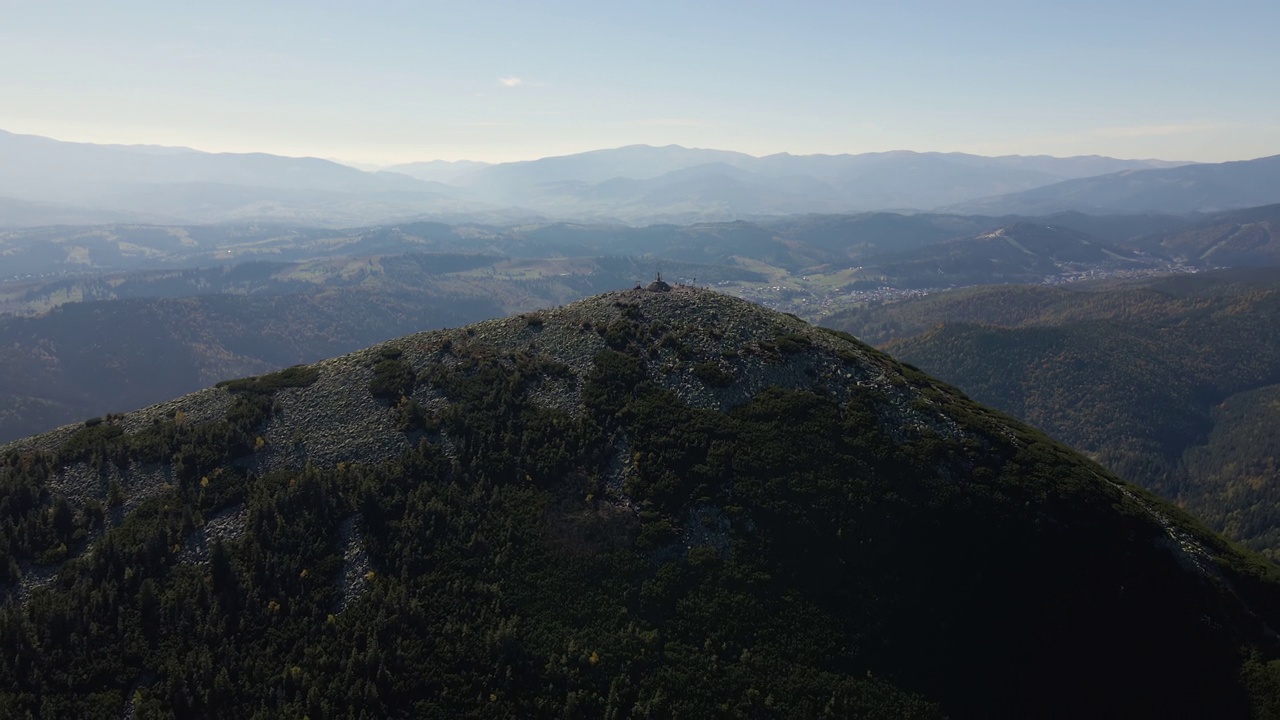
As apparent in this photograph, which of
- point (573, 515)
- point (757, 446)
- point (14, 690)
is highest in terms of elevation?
point (757, 446)

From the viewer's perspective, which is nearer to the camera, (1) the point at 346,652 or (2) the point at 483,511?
(1) the point at 346,652

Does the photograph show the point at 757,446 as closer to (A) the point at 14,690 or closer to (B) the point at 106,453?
(A) the point at 14,690

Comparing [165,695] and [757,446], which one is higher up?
[757,446]

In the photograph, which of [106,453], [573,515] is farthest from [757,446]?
[106,453]

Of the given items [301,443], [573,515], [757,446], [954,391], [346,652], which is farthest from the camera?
[954,391]

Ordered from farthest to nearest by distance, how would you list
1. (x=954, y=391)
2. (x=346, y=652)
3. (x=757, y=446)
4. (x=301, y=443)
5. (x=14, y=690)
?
1. (x=954, y=391)
2. (x=301, y=443)
3. (x=757, y=446)
4. (x=346, y=652)
5. (x=14, y=690)

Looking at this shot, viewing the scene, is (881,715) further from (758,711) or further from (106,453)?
(106,453)

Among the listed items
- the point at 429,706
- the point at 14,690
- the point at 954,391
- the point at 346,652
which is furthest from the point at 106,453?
the point at 954,391
